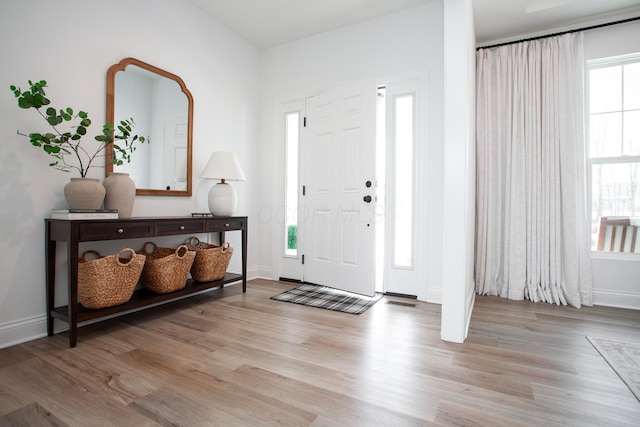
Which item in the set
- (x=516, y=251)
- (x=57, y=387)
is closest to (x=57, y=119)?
(x=57, y=387)

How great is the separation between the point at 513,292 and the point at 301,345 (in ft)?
7.40

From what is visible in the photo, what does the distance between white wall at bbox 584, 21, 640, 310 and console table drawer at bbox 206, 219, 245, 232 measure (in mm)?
3314

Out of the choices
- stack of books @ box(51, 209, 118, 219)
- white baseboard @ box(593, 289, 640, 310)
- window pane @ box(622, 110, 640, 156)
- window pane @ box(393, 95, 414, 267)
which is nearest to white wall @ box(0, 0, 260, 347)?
stack of books @ box(51, 209, 118, 219)

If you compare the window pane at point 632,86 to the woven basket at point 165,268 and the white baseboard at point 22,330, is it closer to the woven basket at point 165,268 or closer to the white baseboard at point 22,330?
the woven basket at point 165,268

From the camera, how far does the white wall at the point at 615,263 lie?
279 centimetres

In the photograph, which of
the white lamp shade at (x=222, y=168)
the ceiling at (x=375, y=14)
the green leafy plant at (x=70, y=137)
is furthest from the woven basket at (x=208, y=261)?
the ceiling at (x=375, y=14)

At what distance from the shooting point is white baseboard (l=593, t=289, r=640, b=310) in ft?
9.11

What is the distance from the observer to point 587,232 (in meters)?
2.88

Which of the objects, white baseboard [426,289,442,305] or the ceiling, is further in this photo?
white baseboard [426,289,442,305]

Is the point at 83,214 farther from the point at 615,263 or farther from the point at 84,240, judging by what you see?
the point at 615,263

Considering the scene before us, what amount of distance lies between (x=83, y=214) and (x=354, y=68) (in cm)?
275

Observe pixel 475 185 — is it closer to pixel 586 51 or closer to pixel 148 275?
pixel 586 51

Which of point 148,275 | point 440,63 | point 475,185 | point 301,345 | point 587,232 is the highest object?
point 440,63

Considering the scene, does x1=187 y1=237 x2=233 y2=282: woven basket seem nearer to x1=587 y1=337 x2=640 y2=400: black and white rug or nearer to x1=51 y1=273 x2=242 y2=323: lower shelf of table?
x1=51 y1=273 x2=242 y2=323: lower shelf of table
